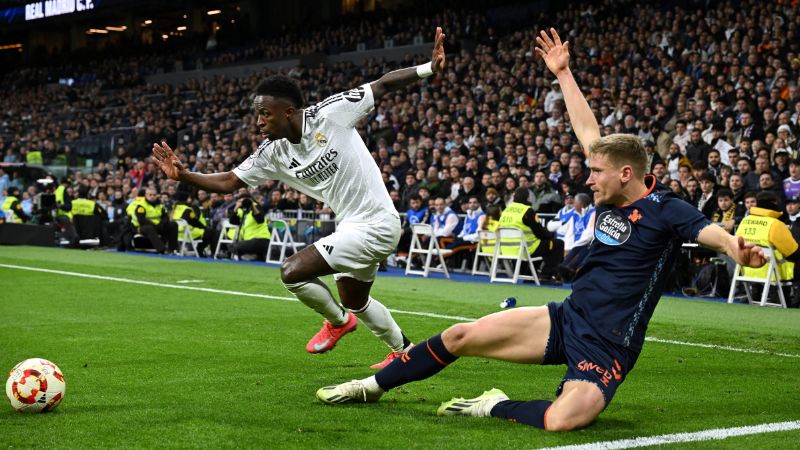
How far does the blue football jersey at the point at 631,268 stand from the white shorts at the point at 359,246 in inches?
91.6

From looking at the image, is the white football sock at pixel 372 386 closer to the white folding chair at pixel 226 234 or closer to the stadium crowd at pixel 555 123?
the stadium crowd at pixel 555 123

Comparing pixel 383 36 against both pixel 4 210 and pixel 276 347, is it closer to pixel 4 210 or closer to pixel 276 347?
pixel 4 210

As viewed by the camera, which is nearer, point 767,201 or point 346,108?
point 346,108

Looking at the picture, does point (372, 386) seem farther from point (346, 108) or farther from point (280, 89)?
point (280, 89)

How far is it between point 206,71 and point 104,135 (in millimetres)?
6335

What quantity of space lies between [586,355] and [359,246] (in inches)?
98.3

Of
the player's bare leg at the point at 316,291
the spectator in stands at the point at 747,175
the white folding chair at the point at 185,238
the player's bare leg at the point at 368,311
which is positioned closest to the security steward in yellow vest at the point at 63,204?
the white folding chair at the point at 185,238

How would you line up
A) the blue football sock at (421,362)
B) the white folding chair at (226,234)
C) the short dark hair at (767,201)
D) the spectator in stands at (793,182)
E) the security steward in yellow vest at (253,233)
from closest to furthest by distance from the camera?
the blue football sock at (421,362) < the short dark hair at (767,201) < the spectator in stands at (793,182) < the security steward in yellow vest at (253,233) < the white folding chair at (226,234)

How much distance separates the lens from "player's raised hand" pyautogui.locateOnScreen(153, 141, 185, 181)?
7.34m

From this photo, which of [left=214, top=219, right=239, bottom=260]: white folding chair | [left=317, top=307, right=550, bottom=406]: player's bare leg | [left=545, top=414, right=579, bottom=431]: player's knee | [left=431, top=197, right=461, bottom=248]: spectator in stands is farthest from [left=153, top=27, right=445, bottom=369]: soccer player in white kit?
[left=214, top=219, right=239, bottom=260]: white folding chair

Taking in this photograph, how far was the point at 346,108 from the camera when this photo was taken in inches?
295

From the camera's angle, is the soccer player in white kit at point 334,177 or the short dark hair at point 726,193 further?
the short dark hair at point 726,193

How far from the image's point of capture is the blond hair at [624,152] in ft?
17.2

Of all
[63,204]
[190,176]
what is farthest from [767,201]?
[63,204]
